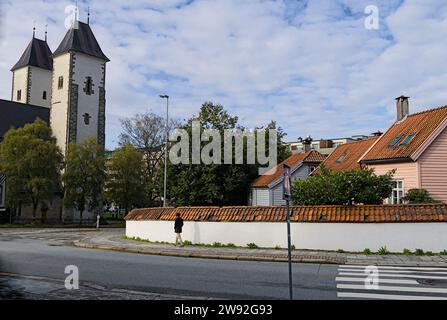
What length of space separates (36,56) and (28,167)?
29.9m

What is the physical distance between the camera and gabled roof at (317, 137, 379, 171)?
34812 mm

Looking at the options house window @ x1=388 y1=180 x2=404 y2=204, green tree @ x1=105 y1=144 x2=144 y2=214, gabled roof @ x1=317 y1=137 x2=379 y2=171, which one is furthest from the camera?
green tree @ x1=105 y1=144 x2=144 y2=214

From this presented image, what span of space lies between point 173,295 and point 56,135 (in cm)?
5639

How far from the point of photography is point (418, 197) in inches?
Answer: 941

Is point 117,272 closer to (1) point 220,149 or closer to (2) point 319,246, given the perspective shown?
(2) point 319,246

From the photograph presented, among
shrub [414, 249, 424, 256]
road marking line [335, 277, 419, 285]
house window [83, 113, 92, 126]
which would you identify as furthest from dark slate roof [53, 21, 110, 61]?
road marking line [335, 277, 419, 285]

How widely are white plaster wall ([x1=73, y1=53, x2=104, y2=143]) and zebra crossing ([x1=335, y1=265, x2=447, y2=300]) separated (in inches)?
2052

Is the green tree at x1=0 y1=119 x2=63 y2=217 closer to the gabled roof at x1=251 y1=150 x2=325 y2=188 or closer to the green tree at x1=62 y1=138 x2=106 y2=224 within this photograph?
the green tree at x1=62 y1=138 x2=106 y2=224

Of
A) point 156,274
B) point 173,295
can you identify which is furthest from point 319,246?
point 173,295

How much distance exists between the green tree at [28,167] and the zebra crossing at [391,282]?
4085cm

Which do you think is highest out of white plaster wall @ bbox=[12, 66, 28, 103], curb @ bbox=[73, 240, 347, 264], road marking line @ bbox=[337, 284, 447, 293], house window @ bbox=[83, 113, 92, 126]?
white plaster wall @ bbox=[12, 66, 28, 103]

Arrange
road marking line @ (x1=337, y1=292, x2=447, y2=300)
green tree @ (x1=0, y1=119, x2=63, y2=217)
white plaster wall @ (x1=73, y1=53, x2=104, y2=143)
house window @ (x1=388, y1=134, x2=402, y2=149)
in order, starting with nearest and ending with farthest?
road marking line @ (x1=337, y1=292, x2=447, y2=300)
house window @ (x1=388, y1=134, x2=402, y2=149)
green tree @ (x1=0, y1=119, x2=63, y2=217)
white plaster wall @ (x1=73, y1=53, x2=104, y2=143)

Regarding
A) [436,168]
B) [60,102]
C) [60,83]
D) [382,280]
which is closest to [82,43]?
[60,83]

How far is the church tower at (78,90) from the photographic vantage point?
59.7 m
